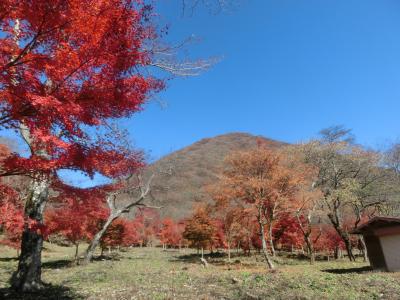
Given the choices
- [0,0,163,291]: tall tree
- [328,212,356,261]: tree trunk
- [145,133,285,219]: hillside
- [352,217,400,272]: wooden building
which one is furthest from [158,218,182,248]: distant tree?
[0,0,163,291]: tall tree

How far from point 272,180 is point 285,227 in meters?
15.3

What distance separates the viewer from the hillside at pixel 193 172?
86475mm

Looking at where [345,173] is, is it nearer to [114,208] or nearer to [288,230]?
[288,230]

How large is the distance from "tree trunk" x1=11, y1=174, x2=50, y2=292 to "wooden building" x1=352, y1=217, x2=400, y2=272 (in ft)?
53.0

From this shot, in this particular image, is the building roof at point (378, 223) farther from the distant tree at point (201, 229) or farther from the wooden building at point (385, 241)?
the distant tree at point (201, 229)

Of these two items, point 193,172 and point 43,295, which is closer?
point 43,295

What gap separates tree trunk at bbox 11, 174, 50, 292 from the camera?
977 cm

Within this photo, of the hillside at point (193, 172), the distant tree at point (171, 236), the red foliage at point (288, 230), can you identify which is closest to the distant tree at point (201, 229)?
the hillside at point (193, 172)

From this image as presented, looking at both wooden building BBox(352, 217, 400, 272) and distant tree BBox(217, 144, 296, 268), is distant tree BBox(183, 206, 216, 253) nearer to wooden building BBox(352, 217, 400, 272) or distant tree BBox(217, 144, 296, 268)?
distant tree BBox(217, 144, 296, 268)

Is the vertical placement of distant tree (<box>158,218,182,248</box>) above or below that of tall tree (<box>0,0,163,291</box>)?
above

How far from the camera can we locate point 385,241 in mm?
16906

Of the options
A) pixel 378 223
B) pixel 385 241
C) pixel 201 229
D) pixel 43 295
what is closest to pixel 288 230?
pixel 201 229

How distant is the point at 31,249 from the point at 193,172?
11627 centimetres

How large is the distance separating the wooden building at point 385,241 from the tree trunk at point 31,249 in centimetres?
1616
